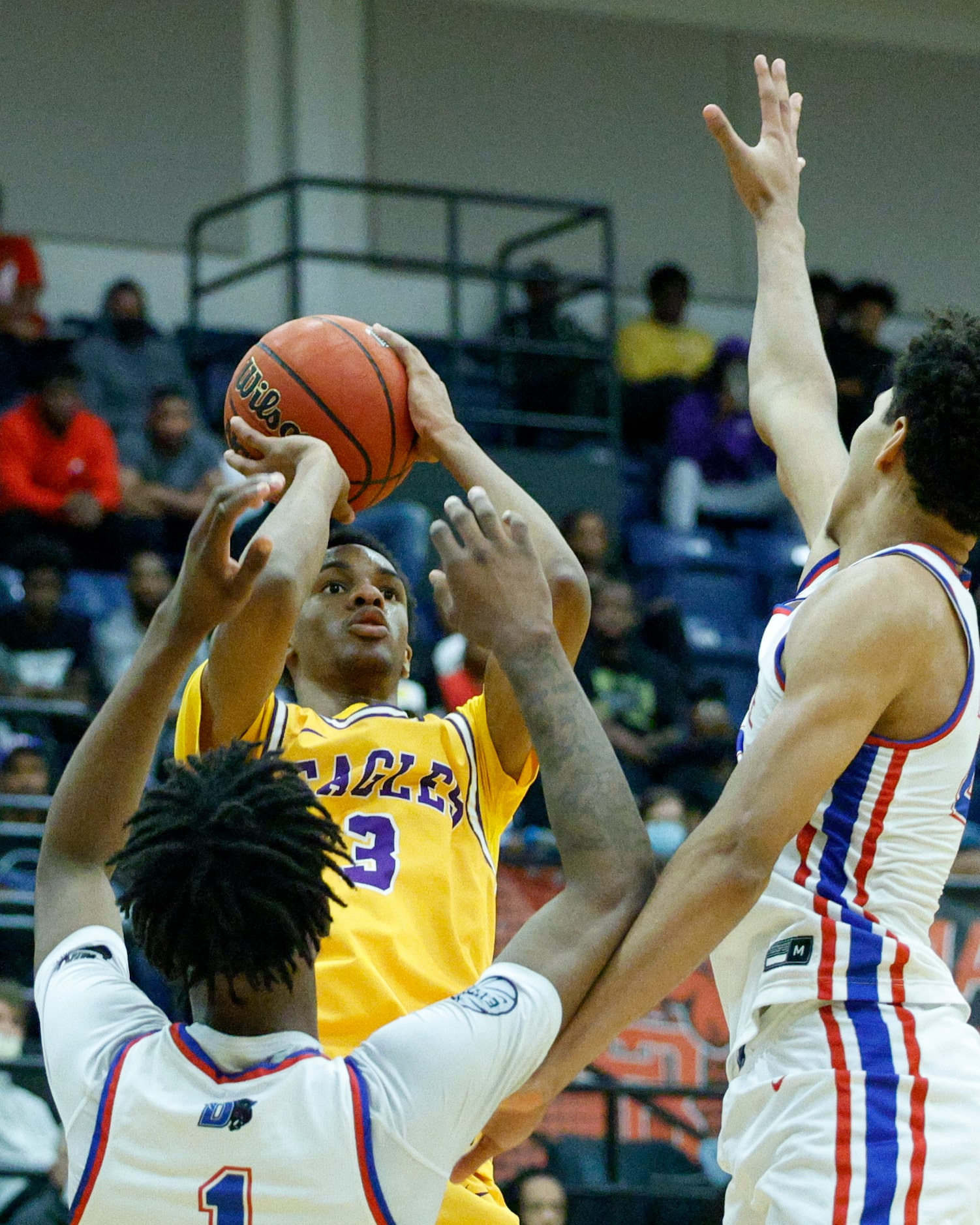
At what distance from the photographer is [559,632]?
3.44 metres

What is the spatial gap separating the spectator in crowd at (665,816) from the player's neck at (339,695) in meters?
3.72

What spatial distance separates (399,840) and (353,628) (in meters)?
0.61

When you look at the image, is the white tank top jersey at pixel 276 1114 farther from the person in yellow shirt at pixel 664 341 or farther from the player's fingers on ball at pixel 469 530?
the person in yellow shirt at pixel 664 341

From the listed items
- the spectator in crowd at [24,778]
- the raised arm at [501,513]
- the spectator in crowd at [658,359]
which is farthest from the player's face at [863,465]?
the spectator in crowd at [658,359]

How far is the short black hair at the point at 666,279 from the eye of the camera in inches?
507

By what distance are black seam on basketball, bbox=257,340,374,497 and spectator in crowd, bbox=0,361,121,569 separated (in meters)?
6.21

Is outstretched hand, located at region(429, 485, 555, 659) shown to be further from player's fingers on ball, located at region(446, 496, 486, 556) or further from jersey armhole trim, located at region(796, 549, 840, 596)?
jersey armhole trim, located at region(796, 549, 840, 596)

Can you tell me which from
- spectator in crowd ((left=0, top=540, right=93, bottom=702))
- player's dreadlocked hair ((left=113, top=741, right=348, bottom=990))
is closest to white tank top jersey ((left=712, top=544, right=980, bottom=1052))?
player's dreadlocked hair ((left=113, top=741, right=348, bottom=990))

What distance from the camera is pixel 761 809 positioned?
282cm

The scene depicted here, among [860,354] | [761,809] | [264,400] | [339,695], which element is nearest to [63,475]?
[860,354]

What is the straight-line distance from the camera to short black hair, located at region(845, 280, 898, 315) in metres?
13.1

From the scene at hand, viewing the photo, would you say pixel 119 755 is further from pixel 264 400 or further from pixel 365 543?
pixel 365 543

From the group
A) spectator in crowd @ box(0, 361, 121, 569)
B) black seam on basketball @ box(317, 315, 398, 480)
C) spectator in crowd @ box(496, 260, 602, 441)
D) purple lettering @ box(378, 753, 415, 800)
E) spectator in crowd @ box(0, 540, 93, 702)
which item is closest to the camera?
purple lettering @ box(378, 753, 415, 800)

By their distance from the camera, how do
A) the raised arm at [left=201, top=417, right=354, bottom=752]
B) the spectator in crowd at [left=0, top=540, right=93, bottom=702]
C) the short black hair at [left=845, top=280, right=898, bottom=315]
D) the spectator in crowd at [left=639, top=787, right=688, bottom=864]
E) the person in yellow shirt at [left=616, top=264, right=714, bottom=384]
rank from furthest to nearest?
1. the short black hair at [left=845, top=280, right=898, bottom=315]
2. the person in yellow shirt at [left=616, top=264, right=714, bottom=384]
3. the spectator in crowd at [left=0, top=540, right=93, bottom=702]
4. the spectator in crowd at [left=639, top=787, right=688, bottom=864]
5. the raised arm at [left=201, top=417, right=354, bottom=752]
